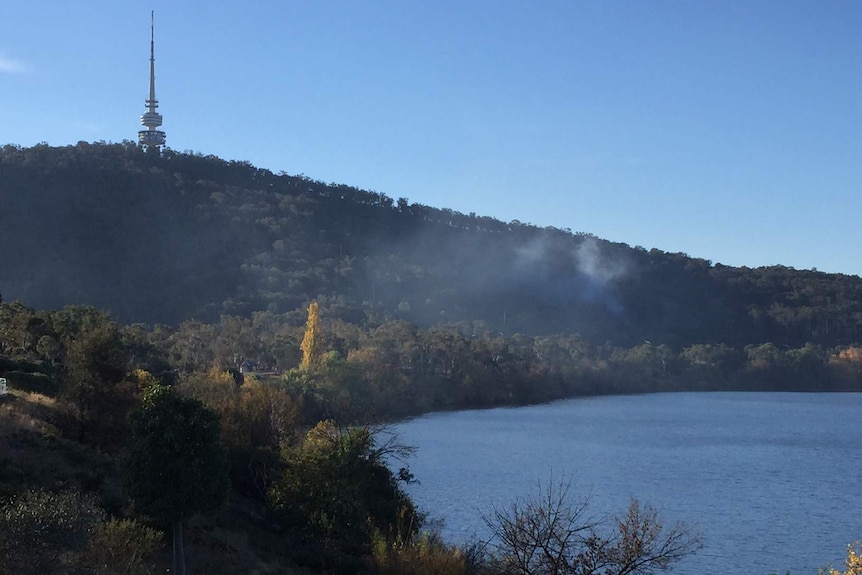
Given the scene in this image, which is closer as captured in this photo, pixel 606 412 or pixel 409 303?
pixel 606 412

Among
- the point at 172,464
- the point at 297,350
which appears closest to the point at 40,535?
the point at 172,464

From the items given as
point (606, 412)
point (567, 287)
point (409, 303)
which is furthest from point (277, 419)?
point (567, 287)

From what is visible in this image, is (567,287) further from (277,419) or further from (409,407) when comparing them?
(277,419)

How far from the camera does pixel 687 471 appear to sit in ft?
156

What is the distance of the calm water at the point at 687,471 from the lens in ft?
108

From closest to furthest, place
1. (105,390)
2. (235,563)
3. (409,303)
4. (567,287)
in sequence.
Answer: (235,563), (105,390), (409,303), (567,287)

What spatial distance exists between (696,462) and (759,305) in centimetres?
Result: 12014

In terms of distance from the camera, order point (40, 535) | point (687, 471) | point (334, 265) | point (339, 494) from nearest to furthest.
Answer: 1. point (40, 535)
2. point (339, 494)
3. point (687, 471)
4. point (334, 265)

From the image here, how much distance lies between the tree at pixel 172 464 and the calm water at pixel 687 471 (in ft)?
44.2

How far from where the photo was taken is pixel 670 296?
164 m

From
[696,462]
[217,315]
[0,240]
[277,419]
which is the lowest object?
[696,462]

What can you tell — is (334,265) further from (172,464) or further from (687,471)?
(172,464)

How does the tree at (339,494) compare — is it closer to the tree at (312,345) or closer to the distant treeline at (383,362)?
the distant treeline at (383,362)

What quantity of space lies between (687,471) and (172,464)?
112 feet
